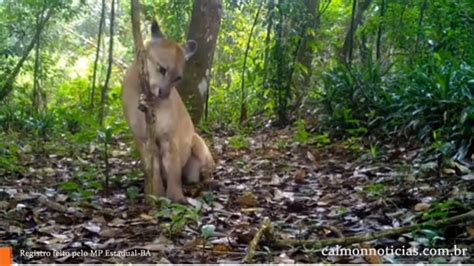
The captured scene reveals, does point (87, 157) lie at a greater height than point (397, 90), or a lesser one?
lesser

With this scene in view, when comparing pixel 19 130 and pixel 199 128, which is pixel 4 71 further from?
pixel 199 128

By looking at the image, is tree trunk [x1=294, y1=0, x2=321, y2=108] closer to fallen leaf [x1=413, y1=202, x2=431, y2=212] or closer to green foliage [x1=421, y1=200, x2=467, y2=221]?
fallen leaf [x1=413, y1=202, x2=431, y2=212]

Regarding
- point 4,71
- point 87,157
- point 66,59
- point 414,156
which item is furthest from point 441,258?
point 66,59

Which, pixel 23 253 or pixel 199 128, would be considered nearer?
pixel 23 253

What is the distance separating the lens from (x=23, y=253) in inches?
129

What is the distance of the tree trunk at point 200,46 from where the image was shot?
8453 millimetres

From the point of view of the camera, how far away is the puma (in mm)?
4879

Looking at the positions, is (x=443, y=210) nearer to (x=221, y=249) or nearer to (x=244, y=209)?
(x=221, y=249)

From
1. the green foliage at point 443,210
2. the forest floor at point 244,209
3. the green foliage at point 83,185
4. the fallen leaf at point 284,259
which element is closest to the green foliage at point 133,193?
the forest floor at point 244,209

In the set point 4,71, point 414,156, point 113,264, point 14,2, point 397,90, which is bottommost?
point 113,264

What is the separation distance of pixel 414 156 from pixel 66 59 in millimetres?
13197

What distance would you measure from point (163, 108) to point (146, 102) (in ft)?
1.18

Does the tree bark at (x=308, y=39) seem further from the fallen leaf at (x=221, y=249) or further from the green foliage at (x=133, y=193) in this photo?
the fallen leaf at (x=221, y=249)

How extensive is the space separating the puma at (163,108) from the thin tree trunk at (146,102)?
12 centimetres
